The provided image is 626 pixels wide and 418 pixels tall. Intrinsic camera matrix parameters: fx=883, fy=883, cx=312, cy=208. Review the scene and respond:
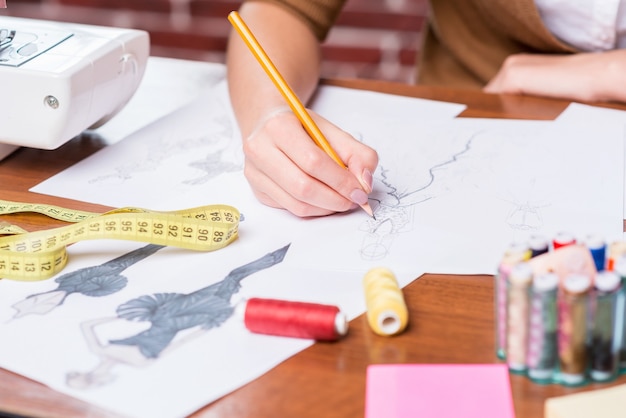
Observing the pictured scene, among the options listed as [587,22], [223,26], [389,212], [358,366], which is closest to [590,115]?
[587,22]

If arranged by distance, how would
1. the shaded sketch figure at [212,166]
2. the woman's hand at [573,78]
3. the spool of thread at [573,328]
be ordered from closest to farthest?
the spool of thread at [573,328]
the shaded sketch figure at [212,166]
the woman's hand at [573,78]

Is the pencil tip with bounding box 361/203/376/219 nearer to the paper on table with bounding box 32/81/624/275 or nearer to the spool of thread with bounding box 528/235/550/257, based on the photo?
the paper on table with bounding box 32/81/624/275

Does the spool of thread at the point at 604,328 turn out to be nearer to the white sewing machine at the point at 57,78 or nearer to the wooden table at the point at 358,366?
the wooden table at the point at 358,366

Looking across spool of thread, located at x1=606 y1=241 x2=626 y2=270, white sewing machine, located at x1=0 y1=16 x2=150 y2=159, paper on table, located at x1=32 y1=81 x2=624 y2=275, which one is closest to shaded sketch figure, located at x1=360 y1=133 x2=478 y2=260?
paper on table, located at x1=32 y1=81 x2=624 y2=275

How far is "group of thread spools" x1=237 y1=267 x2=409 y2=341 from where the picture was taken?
0.65m

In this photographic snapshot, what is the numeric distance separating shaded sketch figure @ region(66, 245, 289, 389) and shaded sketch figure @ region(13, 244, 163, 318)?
0.13 feet

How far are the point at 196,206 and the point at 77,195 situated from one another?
0.13m

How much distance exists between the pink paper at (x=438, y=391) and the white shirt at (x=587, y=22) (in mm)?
708

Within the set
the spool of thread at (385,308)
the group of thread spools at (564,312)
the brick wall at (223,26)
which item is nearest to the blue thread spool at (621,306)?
the group of thread spools at (564,312)

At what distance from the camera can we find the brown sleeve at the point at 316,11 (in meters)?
1.17

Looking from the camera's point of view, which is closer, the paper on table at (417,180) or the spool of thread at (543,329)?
the spool of thread at (543,329)

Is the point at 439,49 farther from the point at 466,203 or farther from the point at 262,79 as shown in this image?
the point at 466,203

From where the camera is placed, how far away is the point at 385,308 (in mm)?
652

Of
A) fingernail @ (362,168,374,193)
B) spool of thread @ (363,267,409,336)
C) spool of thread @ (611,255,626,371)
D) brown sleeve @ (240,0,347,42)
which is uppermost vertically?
brown sleeve @ (240,0,347,42)
